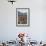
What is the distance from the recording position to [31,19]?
17.0 ft

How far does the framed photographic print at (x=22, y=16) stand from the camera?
5.19 metres

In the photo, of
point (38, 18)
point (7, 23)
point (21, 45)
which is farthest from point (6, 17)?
point (21, 45)

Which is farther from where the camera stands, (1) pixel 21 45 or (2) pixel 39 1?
(2) pixel 39 1

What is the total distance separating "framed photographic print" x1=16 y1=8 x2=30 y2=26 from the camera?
5191 mm

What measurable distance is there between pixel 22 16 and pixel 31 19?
385mm

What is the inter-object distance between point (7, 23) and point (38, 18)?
126cm

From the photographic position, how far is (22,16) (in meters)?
5.24

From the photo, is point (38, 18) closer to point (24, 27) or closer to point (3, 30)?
point (24, 27)

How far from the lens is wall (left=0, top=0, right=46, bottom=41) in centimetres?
517

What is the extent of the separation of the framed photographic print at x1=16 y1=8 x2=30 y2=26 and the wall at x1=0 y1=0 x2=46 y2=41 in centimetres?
12

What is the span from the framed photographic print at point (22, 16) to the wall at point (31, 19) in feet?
0.40

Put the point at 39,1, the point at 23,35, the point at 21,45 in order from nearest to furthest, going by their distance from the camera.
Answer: the point at 23,35 → the point at 21,45 → the point at 39,1

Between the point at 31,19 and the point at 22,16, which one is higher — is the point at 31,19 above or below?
below

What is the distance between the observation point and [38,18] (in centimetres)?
519
